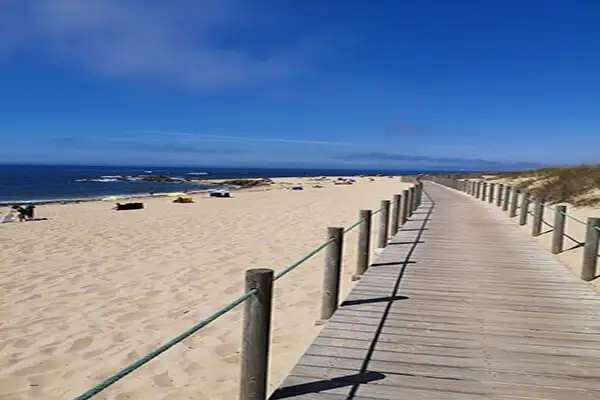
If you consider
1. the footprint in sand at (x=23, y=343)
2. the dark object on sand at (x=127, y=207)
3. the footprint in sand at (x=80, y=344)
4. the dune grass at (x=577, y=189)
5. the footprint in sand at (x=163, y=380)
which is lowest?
the dark object on sand at (x=127, y=207)

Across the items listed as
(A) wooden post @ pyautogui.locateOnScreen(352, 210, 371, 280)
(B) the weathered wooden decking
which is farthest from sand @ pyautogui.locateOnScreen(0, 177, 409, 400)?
(B) the weathered wooden decking

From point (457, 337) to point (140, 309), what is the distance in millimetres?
4240

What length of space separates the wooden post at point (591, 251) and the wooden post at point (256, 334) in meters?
5.71

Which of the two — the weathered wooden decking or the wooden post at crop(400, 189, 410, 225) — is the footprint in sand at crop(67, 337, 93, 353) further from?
the wooden post at crop(400, 189, 410, 225)

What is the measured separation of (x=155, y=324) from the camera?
6.27m

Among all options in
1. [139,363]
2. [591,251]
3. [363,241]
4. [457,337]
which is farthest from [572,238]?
[139,363]

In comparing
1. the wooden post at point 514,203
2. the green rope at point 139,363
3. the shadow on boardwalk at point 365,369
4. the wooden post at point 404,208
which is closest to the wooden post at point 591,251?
the shadow on boardwalk at point 365,369

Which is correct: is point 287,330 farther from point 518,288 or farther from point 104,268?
point 104,268

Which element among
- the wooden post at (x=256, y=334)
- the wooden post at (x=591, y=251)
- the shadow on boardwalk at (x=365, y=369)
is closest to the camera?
the wooden post at (x=256, y=334)

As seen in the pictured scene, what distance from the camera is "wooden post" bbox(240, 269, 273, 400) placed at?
3168mm

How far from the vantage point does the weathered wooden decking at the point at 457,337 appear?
365 cm

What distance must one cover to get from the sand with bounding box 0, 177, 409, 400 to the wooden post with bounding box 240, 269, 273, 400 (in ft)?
4.17

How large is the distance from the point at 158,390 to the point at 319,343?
152 centimetres

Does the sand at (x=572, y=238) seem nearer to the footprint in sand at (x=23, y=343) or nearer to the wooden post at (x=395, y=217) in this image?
the wooden post at (x=395, y=217)
